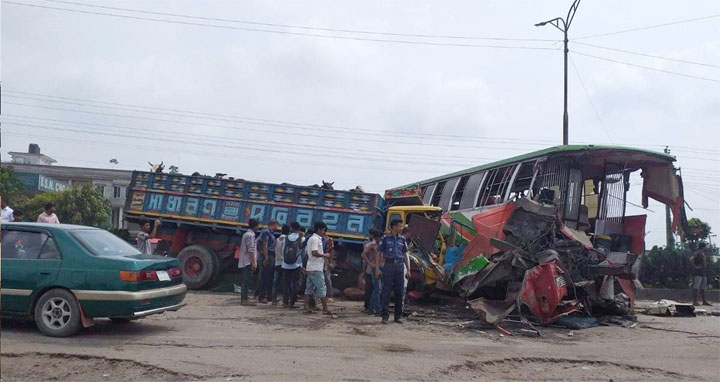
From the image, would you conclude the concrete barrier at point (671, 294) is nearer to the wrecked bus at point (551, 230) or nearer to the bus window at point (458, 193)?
the wrecked bus at point (551, 230)

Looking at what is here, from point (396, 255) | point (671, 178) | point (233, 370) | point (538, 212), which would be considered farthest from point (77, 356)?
point (671, 178)

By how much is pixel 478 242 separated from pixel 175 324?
562cm

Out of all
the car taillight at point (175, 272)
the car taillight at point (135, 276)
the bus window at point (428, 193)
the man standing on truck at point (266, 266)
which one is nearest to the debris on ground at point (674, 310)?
the bus window at point (428, 193)

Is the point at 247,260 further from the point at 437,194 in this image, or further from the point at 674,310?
the point at 674,310

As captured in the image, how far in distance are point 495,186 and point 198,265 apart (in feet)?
A: 24.6

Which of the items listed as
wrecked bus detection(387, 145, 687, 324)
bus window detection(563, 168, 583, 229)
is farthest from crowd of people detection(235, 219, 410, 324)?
bus window detection(563, 168, 583, 229)

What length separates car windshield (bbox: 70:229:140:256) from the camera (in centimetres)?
752

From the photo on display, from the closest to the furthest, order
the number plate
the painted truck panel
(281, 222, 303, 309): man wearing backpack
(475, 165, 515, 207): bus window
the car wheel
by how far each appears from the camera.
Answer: the car wheel, the number plate, (281, 222, 303, 309): man wearing backpack, (475, 165, 515, 207): bus window, the painted truck panel

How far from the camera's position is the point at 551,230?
11.1 metres

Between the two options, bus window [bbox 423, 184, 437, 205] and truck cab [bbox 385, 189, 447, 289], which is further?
bus window [bbox 423, 184, 437, 205]

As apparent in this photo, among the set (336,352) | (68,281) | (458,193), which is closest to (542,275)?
(336,352)

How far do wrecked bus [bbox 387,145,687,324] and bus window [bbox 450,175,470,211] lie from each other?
28mm

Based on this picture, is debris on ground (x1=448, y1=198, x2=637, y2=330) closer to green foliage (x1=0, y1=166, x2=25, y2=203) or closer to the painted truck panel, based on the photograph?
the painted truck panel

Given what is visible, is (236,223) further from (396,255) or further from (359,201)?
(396,255)
